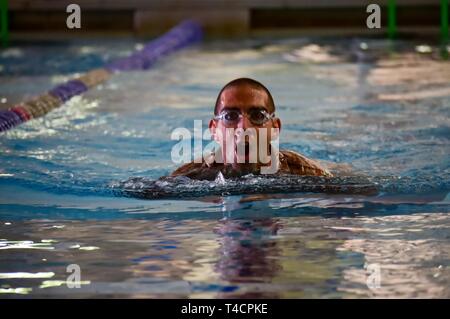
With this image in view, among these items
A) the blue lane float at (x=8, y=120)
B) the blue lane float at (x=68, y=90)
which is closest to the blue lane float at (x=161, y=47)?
the blue lane float at (x=68, y=90)

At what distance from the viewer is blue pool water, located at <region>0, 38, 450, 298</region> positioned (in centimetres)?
324

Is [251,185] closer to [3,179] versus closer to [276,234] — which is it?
Result: [276,234]

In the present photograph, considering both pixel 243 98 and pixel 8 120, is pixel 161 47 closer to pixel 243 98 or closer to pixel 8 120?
pixel 8 120

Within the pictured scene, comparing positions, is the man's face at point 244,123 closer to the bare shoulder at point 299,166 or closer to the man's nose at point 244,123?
the man's nose at point 244,123

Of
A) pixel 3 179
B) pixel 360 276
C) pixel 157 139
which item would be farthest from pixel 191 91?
pixel 360 276

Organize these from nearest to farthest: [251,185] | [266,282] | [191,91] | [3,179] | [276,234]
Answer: [266,282], [276,234], [251,185], [3,179], [191,91]

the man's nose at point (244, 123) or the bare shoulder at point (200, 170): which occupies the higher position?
the man's nose at point (244, 123)

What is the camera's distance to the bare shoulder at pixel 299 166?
4887 mm

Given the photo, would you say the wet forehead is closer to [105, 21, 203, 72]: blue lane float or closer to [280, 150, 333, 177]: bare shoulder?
[280, 150, 333, 177]: bare shoulder

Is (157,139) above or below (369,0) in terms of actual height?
below

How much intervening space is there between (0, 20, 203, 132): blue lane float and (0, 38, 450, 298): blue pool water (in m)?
0.12

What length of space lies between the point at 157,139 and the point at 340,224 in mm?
2819

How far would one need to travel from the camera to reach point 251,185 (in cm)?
456

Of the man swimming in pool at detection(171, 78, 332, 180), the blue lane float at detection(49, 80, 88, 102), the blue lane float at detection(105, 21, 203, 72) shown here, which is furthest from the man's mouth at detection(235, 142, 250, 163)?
the blue lane float at detection(105, 21, 203, 72)
